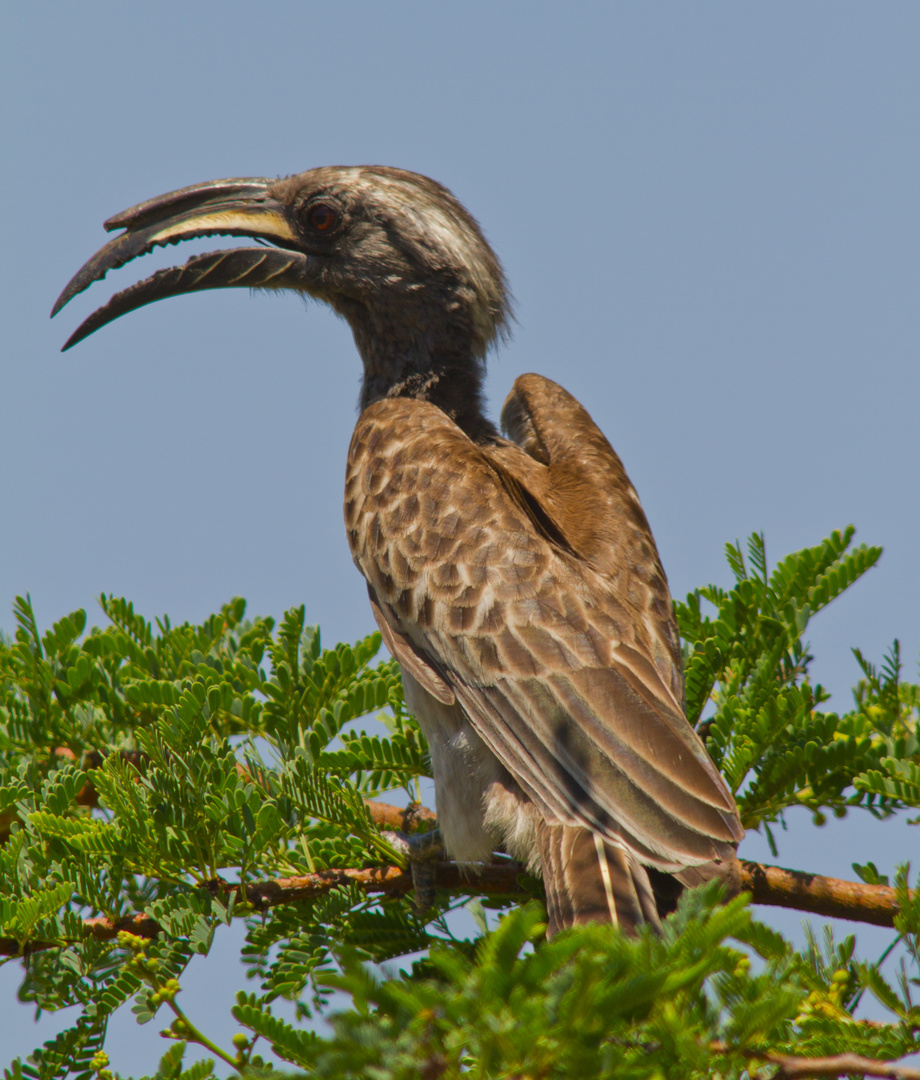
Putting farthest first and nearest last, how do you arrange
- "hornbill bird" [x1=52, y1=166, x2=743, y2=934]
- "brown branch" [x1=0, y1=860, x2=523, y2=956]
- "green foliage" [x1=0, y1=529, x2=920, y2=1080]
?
1. "hornbill bird" [x1=52, y1=166, x2=743, y2=934]
2. "brown branch" [x1=0, y1=860, x2=523, y2=956]
3. "green foliage" [x1=0, y1=529, x2=920, y2=1080]

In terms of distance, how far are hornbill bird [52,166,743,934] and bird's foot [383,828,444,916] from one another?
0.25 feet

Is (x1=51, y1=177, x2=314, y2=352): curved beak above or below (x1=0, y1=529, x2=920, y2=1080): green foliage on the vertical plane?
above

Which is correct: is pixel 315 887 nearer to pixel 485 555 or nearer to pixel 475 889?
pixel 475 889

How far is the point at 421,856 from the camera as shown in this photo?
12.4ft

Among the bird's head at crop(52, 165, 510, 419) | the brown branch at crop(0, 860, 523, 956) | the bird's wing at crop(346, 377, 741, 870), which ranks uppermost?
the bird's head at crop(52, 165, 510, 419)

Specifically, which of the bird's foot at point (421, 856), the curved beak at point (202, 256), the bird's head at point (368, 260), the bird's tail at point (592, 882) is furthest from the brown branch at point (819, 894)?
the curved beak at point (202, 256)

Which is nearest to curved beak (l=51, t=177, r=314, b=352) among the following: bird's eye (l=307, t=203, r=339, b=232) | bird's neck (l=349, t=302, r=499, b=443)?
bird's eye (l=307, t=203, r=339, b=232)

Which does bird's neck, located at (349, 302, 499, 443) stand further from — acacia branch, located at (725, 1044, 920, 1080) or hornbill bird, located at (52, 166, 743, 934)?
acacia branch, located at (725, 1044, 920, 1080)

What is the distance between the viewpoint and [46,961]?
3037mm

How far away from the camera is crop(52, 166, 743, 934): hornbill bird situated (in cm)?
337

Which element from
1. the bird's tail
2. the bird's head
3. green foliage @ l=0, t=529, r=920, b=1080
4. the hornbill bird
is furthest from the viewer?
the bird's head

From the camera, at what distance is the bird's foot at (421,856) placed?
3.52m

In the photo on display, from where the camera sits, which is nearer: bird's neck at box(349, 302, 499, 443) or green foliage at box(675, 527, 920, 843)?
green foliage at box(675, 527, 920, 843)

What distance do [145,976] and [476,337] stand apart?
4.16 metres
